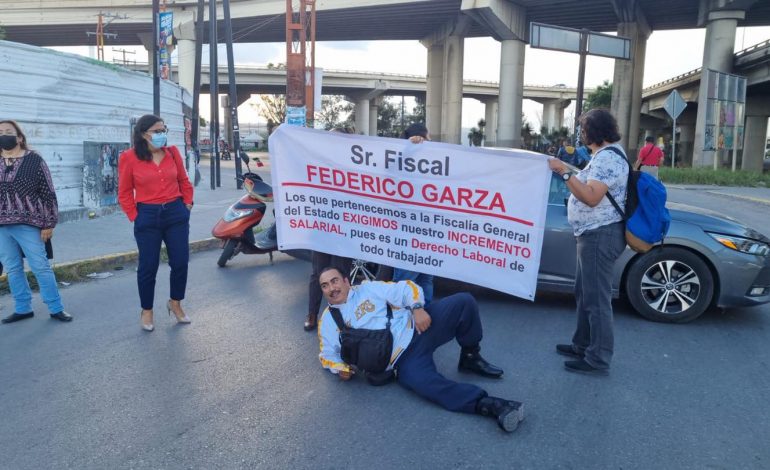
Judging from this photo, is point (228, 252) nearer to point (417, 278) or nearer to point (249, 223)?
point (249, 223)

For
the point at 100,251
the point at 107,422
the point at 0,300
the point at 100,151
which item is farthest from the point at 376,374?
the point at 100,151

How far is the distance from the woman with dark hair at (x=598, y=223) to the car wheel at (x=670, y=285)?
1.46 metres

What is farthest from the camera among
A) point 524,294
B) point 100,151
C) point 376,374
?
point 100,151

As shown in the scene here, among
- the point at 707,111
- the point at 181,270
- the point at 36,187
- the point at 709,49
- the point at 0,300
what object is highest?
the point at 709,49

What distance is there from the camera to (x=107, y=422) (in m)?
3.73

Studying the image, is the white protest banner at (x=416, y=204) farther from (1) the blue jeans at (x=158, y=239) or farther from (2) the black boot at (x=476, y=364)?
(1) the blue jeans at (x=158, y=239)

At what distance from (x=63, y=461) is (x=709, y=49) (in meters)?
38.6

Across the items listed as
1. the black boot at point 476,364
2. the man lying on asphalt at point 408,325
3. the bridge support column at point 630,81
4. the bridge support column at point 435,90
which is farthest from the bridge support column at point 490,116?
the man lying on asphalt at point 408,325

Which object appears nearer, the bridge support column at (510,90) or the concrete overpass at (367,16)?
the concrete overpass at (367,16)

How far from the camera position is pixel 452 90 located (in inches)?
2073

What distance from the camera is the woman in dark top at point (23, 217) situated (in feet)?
18.1

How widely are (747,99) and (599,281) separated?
4959cm

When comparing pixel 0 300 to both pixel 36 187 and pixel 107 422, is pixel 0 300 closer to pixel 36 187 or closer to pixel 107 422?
pixel 36 187

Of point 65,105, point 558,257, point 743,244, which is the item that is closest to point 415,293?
point 558,257
